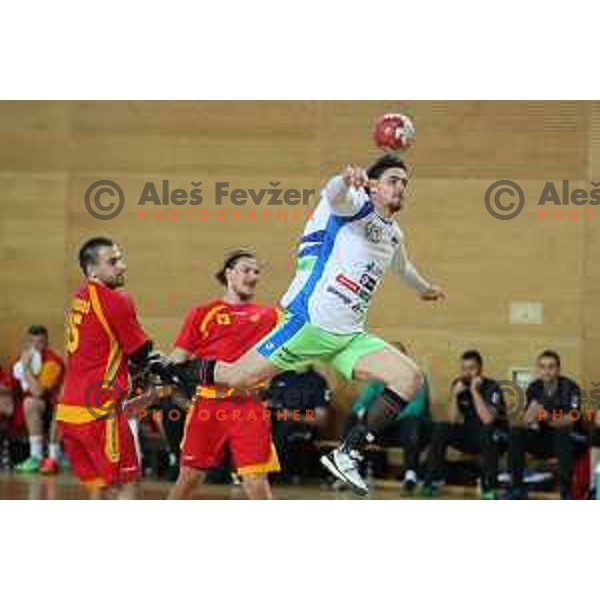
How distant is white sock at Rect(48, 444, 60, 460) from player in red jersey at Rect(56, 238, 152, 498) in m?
3.88

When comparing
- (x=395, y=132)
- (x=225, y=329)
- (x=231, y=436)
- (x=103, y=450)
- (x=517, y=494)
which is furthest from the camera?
(x=517, y=494)

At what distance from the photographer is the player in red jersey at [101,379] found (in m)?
10.0

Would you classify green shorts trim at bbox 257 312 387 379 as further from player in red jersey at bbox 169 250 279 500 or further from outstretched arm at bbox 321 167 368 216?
outstretched arm at bbox 321 167 368 216

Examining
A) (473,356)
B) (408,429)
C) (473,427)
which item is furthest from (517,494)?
(473,356)

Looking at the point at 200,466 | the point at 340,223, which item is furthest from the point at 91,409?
the point at 340,223

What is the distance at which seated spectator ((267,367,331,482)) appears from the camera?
544 inches

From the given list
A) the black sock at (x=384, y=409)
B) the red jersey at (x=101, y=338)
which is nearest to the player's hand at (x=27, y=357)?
the red jersey at (x=101, y=338)

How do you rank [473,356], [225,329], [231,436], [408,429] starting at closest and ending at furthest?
[231,436] < [225,329] < [408,429] < [473,356]

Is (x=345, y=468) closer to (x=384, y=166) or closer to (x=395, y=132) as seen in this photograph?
(x=384, y=166)

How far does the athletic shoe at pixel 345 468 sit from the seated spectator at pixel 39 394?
497cm

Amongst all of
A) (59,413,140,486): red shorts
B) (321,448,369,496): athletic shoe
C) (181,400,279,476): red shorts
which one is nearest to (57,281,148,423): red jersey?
(59,413,140,486): red shorts

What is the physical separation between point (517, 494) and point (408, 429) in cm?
119

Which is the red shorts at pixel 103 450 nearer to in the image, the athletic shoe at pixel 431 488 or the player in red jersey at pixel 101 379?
the player in red jersey at pixel 101 379

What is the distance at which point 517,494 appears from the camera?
1342 centimetres
